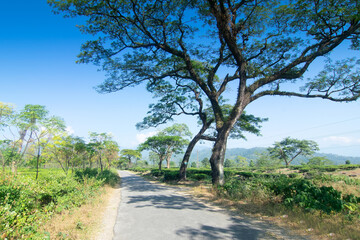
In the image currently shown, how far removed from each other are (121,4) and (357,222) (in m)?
12.2

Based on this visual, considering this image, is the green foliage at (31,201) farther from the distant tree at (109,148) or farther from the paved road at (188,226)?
the distant tree at (109,148)

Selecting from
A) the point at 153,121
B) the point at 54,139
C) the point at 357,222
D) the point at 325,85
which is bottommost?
the point at 357,222

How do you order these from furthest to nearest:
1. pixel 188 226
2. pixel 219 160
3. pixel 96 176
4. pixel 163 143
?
1. pixel 163 143
2. pixel 96 176
3. pixel 219 160
4. pixel 188 226

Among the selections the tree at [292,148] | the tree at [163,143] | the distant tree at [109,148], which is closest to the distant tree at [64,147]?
the distant tree at [109,148]

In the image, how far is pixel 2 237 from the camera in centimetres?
256

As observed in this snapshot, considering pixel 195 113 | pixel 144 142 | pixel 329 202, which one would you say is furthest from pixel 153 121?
pixel 144 142

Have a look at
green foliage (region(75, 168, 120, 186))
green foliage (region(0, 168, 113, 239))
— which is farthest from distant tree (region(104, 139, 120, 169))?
green foliage (region(0, 168, 113, 239))

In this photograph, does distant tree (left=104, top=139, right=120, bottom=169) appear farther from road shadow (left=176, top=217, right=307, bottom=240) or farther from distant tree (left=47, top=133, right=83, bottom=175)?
road shadow (left=176, top=217, right=307, bottom=240)

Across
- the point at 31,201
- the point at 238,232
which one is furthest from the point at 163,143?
the point at 238,232

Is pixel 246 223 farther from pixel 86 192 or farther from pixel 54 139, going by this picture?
pixel 54 139

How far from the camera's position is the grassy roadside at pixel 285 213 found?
3910mm

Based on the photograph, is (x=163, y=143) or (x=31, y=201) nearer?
(x=31, y=201)

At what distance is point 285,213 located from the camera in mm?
5254

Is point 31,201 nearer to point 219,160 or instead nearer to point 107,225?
point 107,225
